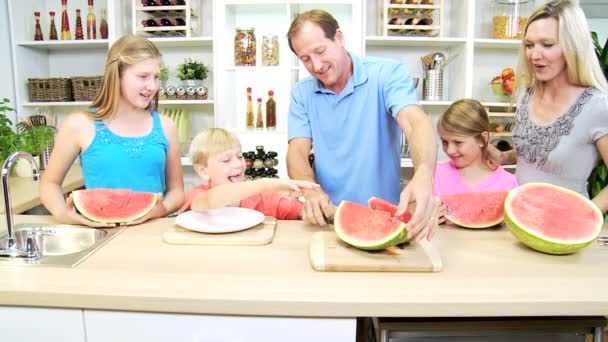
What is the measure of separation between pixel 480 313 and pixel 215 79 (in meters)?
3.16

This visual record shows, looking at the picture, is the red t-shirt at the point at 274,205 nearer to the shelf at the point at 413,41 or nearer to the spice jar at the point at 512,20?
the shelf at the point at 413,41

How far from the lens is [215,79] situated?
3.84m

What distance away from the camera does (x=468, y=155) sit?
227 centimetres

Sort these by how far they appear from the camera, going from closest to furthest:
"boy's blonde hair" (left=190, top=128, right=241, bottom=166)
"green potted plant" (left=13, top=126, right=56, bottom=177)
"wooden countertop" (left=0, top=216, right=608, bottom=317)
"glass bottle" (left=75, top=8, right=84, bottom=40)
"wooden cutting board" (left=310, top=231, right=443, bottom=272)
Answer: "wooden countertop" (left=0, top=216, right=608, bottom=317)
"wooden cutting board" (left=310, top=231, right=443, bottom=272)
"boy's blonde hair" (left=190, top=128, right=241, bottom=166)
"green potted plant" (left=13, top=126, right=56, bottom=177)
"glass bottle" (left=75, top=8, right=84, bottom=40)

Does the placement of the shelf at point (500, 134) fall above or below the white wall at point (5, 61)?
below

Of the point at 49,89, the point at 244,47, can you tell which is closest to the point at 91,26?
the point at 49,89

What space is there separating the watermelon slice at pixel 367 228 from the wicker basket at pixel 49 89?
11.0 ft

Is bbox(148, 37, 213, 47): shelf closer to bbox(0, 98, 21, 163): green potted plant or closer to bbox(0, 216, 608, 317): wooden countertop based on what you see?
bbox(0, 98, 21, 163): green potted plant

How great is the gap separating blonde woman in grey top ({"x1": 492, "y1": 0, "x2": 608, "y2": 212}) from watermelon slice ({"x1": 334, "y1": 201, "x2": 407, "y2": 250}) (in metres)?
0.91

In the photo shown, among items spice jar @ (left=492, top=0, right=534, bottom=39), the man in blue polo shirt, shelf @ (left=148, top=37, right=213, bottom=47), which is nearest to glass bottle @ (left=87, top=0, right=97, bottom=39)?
shelf @ (left=148, top=37, right=213, bottom=47)

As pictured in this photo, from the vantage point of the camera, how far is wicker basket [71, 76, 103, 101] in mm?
3949

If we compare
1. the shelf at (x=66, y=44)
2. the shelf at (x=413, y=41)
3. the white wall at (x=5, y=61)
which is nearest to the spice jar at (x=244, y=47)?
the shelf at (x=413, y=41)

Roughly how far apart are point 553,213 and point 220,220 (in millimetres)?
1042

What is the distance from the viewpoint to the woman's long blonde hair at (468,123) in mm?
2234
